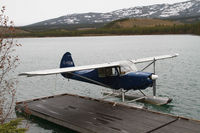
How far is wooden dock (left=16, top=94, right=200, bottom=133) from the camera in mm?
8438

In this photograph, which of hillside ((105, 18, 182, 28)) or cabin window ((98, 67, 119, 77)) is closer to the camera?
cabin window ((98, 67, 119, 77))

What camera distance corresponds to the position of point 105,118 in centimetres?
972

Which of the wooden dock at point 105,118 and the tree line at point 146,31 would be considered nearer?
the wooden dock at point 105,118

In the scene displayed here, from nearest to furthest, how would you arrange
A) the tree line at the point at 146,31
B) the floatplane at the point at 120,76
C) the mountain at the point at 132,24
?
1. the floatplane at the point at 120,76
2. the tree line at the point at 146,31
3. the mountain at the point at 132,24

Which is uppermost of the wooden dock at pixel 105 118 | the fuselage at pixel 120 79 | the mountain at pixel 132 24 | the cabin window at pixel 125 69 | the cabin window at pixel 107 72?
the mountain at pixel 132 24

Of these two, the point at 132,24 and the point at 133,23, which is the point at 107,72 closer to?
the point at 132,24

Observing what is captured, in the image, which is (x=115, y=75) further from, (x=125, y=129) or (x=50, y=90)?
(x=50, y=90)

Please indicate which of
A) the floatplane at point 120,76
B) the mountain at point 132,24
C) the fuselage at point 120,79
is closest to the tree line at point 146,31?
the mountain at point 132,24

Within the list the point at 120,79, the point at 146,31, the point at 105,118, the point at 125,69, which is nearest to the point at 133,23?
the point at 146,31

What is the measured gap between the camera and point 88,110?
11.0 metres

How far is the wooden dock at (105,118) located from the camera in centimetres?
844

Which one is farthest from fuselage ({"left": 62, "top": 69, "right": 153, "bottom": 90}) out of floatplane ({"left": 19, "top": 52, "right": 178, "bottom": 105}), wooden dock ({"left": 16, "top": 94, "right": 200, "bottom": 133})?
wooden dock ({"left": 16, "top": 94, "right": 200, "bottom": 133})

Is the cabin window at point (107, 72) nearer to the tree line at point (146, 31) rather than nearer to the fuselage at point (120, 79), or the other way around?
the fuselage at point (120, 79)

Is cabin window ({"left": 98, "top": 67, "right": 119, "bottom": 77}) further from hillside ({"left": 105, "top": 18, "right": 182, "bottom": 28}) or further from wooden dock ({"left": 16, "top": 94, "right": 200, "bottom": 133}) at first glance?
hillside ({"left": 105, "top": 18, "right": 182, "bottom": 28})
